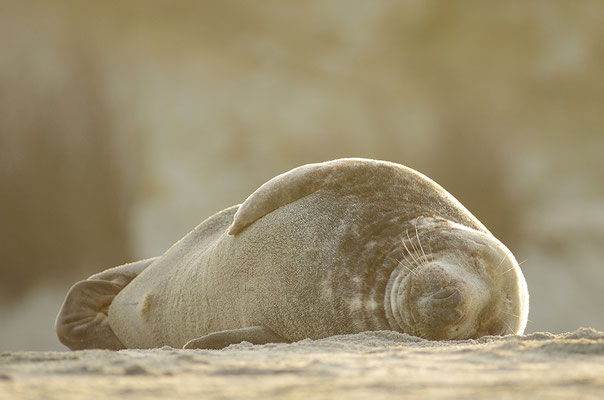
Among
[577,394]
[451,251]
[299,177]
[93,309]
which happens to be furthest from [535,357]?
[93,309]

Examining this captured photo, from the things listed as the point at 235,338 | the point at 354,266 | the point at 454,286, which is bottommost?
the point at 235,338

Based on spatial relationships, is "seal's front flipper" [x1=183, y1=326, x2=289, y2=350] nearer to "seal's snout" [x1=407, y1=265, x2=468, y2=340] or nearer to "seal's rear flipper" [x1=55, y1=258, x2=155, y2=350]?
"seal's snout" [x1=407, y1=265, x2=468, y2=340]

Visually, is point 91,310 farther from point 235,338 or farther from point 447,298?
point 447,298

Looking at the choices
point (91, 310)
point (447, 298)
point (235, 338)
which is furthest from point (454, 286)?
point (91, 310)

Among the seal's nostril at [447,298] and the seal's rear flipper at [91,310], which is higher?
the seal's nostril at [447,298]

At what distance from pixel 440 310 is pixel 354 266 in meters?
0.45

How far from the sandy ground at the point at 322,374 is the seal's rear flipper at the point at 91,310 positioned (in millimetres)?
3230

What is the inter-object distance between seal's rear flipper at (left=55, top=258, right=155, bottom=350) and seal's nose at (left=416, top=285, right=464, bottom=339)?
2.78 m

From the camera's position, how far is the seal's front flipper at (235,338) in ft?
10.9

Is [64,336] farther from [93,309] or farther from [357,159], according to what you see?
[357,159]

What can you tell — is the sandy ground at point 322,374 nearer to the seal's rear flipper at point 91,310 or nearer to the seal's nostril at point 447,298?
the seal's nostril at point 447,298

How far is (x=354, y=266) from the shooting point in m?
3.36

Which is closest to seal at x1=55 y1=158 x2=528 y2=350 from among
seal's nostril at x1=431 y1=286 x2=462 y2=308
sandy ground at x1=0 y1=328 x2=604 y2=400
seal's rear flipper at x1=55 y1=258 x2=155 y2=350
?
seal's nostril at x1=431 y1=286 x2=462 y2=308

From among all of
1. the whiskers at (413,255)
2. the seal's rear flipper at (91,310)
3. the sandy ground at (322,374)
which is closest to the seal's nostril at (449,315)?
the whiskers at (413,255)
